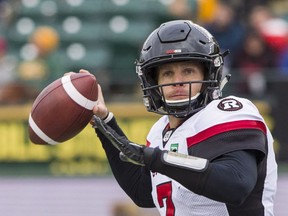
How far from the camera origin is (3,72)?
8.42 metres

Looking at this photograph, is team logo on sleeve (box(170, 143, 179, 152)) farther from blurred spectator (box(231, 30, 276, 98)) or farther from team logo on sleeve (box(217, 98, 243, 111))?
blurred spectator (box(231, 30, 276, 98))

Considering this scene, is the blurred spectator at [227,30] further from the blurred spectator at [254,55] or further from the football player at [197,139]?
the football player at [197,139]

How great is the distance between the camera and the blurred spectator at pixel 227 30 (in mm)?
7969

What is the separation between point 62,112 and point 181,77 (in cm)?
52

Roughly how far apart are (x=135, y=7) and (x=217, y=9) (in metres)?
1.44

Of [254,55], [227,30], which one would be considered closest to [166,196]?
[254,55]

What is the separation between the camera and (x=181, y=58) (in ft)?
10.4

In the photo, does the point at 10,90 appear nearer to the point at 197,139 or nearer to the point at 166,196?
the point at 166,196

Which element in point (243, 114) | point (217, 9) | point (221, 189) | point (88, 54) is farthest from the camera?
point (88, 54)

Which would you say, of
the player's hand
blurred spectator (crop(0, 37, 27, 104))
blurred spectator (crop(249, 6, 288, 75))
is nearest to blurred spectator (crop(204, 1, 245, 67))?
blurred spectator (crop(249, 6, 288, 75))

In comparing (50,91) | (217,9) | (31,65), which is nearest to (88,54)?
(31,65)

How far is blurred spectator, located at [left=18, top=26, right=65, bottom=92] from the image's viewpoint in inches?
306

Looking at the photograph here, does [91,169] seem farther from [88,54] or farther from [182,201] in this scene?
[182,201]

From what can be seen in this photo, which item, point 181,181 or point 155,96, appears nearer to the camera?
point 181,181
